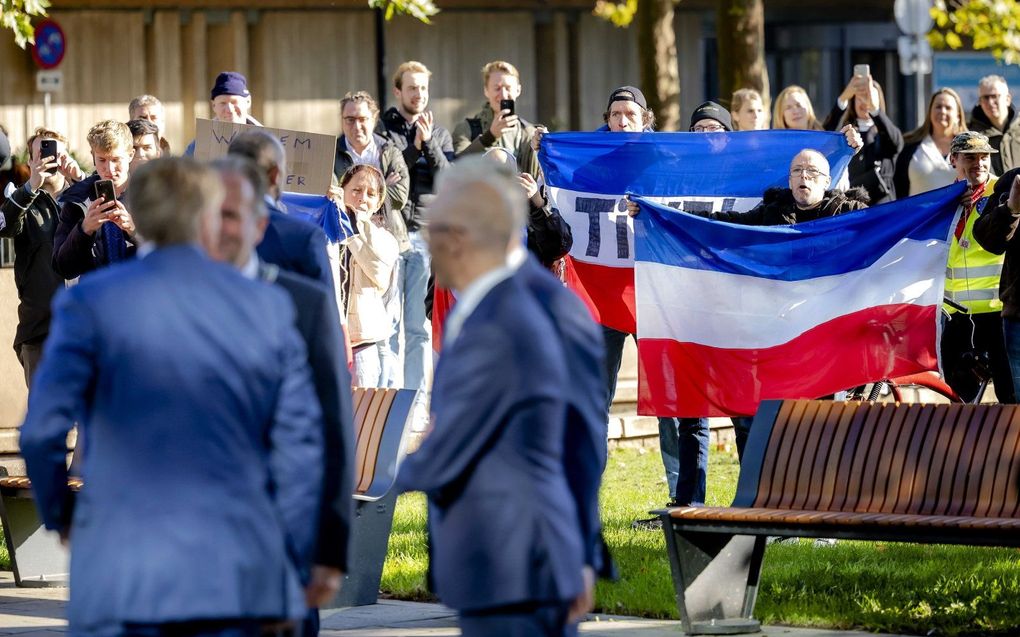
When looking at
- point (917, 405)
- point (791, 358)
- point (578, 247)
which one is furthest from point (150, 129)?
point (917, 405)

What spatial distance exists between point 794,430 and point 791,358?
159 centimetres

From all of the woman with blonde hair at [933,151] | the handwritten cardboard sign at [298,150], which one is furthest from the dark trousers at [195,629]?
the woman with blonde hair at [933,151]

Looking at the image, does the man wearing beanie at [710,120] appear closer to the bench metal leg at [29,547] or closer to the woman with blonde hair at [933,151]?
the woman with blonde hair at [933,151]

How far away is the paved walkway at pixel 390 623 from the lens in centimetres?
775

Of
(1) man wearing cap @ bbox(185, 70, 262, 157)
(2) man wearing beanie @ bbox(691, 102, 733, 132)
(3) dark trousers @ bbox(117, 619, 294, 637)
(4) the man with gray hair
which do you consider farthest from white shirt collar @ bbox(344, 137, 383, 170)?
(3) dark trousers @ bbox(117, 619, 294, 637)

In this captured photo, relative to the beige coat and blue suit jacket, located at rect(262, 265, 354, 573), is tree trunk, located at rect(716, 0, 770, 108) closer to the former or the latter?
the beige coat

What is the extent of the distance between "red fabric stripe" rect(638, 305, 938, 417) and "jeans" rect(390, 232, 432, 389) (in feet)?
9.28

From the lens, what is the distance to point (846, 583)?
8516 millimetres

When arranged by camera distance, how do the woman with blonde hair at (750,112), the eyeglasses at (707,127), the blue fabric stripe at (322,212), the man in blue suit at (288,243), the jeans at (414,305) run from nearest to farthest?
the man in blue suit at (288,243) < the blue fabric stripe at (322,212) < the eyeglasses at (707,127) < the jeans at (414,305) < the woman with blonde hair at (750,112)

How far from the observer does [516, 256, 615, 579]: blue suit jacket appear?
15.2 ft

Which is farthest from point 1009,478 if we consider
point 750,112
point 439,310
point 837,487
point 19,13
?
point 19,13

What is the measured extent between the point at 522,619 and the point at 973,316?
7866mm

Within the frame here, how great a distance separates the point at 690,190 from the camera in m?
11.3

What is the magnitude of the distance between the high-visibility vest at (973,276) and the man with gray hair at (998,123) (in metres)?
1.41
